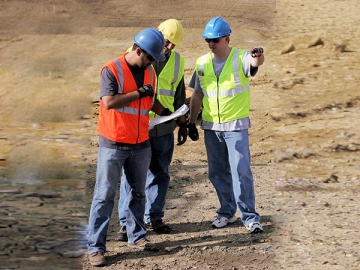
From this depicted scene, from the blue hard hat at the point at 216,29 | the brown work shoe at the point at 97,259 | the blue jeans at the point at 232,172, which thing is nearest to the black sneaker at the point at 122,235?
the brown work shoe at the point at 97,259

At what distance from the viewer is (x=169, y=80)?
22.4 ft

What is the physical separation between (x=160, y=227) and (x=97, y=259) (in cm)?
101

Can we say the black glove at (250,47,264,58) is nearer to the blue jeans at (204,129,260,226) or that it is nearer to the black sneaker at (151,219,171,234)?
the blue jeans at (204,129,260,226)

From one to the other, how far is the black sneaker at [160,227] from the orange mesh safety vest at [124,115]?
3.86 ft

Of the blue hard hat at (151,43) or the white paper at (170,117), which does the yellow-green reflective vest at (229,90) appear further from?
the blue hard hat at (151,43)

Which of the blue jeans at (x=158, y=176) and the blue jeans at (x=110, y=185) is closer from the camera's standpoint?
the blue jeans at (x=110, y=185)

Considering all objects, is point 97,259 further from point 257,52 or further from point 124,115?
point 257,52

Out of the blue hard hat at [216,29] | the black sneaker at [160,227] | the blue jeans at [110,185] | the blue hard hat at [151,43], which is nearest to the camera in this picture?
the blue hard hat at [151,43]

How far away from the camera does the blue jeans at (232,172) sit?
677 cm

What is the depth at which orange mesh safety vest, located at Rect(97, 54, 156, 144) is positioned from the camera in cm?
593

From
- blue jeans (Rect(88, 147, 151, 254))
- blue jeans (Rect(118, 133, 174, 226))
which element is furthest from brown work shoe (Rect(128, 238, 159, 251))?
blue jeans (Rect(118, 133, 174, 226))

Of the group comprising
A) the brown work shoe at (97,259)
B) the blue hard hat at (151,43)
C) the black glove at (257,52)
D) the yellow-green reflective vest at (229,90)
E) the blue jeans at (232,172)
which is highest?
the blue hard hat at (151,43)

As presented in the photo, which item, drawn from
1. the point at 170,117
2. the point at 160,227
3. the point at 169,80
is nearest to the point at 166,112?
the point at 170,117

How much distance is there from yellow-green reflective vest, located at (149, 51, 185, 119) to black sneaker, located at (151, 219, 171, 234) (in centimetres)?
101
